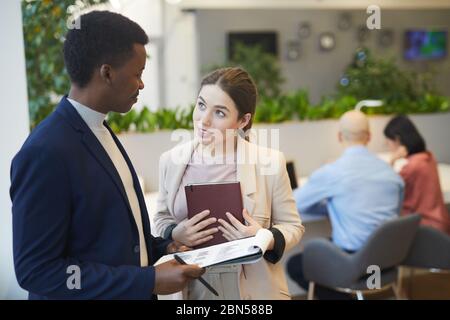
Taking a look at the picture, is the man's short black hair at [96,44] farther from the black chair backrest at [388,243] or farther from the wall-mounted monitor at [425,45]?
the wall-mounted monitor at [425,45]

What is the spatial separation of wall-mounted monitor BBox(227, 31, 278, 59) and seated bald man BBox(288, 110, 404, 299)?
5.52 meters

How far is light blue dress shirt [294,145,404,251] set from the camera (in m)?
2.77

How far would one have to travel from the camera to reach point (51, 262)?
1.11 meters

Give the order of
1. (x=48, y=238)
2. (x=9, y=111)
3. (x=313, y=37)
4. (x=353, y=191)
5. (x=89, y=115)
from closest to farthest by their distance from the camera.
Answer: (x=48, y=238)
(x=89, y=115)
(x=9, y=111)
(x=353, y=191)
(x=313, y=37)

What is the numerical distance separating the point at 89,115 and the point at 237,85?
35 cm

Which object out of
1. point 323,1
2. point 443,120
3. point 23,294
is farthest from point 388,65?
point 23,294

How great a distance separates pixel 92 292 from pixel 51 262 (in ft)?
0.37

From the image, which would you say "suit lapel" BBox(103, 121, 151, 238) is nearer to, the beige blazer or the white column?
the beige blazer

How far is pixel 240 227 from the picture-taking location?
132 cm

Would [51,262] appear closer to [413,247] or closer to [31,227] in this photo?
[31,227]

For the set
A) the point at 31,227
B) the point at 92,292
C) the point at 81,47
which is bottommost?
the point at 92,292

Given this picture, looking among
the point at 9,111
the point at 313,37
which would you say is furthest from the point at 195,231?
the point at 313,37

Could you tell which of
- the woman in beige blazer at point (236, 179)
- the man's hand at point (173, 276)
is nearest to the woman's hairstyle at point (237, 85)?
the woman in beige blazer at point (236, 179)

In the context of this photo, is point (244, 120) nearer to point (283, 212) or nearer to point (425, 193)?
point (283, 212)
